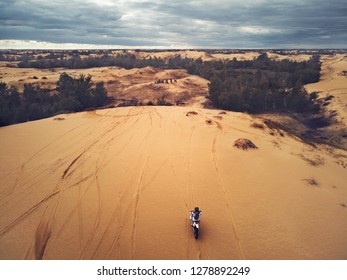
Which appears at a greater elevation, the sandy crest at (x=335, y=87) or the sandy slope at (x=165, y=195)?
the sandy crest at (x=335, y=87)

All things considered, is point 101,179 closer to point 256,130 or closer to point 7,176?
point 7,176

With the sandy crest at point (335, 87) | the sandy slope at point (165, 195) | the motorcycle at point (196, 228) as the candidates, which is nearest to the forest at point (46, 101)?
the sandy slope at point (165, 195)

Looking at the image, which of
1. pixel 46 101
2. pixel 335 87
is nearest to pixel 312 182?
pixel 46 101

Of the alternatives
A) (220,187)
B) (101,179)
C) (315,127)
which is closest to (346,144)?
(315,127)

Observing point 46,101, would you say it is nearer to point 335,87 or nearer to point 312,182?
point 312,182

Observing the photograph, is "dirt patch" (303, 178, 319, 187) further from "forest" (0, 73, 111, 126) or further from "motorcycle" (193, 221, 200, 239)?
"forest" (0, 73, 111, 126)

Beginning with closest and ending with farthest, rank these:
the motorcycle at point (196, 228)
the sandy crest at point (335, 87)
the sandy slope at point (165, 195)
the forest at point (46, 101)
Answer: the sandy slope at point (165, 195) < the motorcycle at point (196, 228) < the forest at point (46, 101) < the sandy crest at point (335, 87)

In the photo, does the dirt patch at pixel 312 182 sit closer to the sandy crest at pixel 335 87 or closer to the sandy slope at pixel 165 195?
the sandy slope at pixel 165 195

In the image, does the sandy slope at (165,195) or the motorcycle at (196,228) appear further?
the motorcycle at (196,228)
